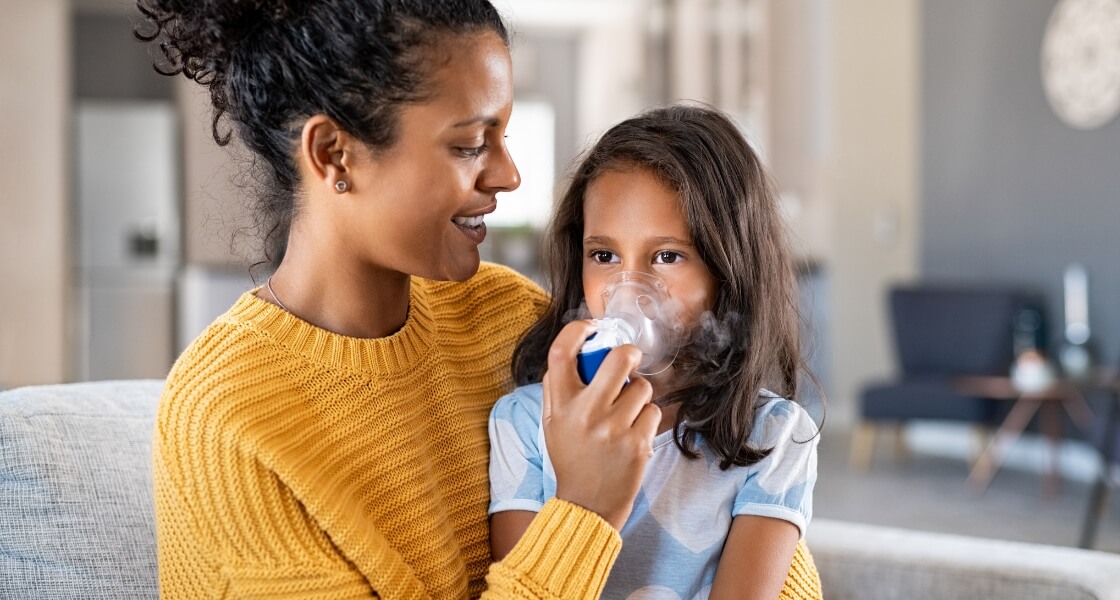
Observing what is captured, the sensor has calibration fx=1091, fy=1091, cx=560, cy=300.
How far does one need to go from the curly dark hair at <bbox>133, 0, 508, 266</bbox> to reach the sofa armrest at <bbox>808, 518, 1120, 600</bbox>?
910 mm

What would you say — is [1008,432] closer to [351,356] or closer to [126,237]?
[351,356]

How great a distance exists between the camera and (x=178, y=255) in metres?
7.59

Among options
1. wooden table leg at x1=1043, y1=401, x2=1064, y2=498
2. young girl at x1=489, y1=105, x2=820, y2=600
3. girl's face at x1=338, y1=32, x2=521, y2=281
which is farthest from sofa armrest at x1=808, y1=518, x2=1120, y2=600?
wooden table leg at x1=1043, y1=401, x2=1064, y2=498

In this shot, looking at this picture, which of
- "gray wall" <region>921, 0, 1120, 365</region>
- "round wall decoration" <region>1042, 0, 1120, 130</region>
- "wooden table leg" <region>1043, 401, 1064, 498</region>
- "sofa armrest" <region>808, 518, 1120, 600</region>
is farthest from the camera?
"gray wall" <region>921, 0, 1120, 365</region>

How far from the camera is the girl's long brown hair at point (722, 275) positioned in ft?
4.17

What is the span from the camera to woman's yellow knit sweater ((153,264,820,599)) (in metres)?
1.04

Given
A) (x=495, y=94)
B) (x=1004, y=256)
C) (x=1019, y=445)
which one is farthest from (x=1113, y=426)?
(x=495, y=94)

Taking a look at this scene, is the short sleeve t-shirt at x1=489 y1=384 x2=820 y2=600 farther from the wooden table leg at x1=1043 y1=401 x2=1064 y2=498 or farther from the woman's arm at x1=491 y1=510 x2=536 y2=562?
the wooden table leg at x1=1043 y1=401 x2=1064 y2=498

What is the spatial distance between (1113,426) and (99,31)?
782cm

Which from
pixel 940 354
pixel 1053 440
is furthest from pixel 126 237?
pixel 1053 440

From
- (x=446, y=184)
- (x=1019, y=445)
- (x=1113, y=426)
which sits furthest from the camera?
(x=1019, y=445)

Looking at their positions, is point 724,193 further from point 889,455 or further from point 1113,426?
point 889,455

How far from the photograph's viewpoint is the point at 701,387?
1.30 metres

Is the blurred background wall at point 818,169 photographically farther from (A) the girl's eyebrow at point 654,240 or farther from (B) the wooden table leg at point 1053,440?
(A) the girl's eyebrow at point 654,240
